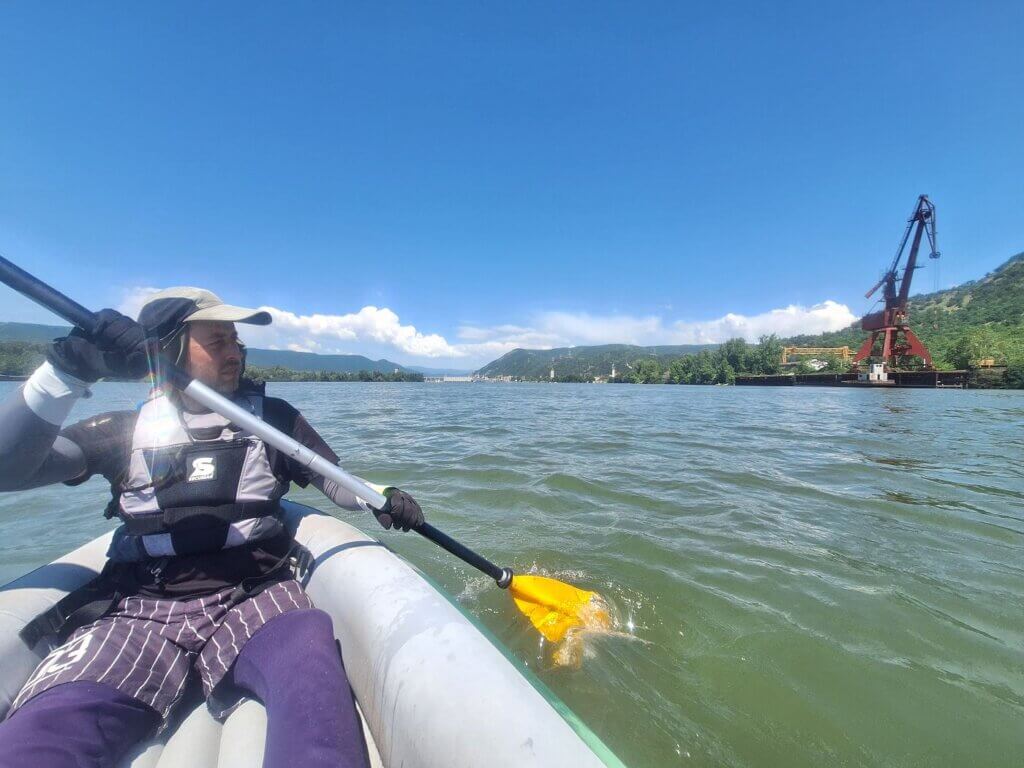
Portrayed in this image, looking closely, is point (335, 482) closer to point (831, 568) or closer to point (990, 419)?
point (831, 568)

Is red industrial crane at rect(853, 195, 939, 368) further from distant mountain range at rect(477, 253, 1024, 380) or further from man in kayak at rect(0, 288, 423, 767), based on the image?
man in kayak at rect(0, 288, 423, 767)

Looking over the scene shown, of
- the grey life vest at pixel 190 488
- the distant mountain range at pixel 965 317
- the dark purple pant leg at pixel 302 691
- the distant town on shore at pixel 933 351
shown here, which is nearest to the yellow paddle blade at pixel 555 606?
the dark purple pant leg at pixel 302 691

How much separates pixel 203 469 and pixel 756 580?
12.8 feet

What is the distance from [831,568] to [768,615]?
1.05 metres

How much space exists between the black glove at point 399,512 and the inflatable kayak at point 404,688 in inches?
13.1

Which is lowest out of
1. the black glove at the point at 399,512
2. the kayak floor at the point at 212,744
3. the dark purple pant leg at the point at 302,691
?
the kayak floor at the point at 212,744

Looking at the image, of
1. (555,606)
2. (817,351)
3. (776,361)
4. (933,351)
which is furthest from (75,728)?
(817,351)

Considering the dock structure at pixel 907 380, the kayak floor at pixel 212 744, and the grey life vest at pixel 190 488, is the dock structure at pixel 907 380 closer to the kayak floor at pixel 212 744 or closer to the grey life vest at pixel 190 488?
the grey life vest at pixel 190 488

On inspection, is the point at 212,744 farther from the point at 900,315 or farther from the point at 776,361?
the point at 776,361

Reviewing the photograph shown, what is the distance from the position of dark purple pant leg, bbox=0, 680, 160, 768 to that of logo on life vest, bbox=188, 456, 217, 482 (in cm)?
76

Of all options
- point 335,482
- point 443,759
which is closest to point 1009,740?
point 443,759

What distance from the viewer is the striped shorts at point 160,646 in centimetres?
143

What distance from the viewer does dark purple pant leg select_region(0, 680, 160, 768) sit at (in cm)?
111

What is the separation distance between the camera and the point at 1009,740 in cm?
200
